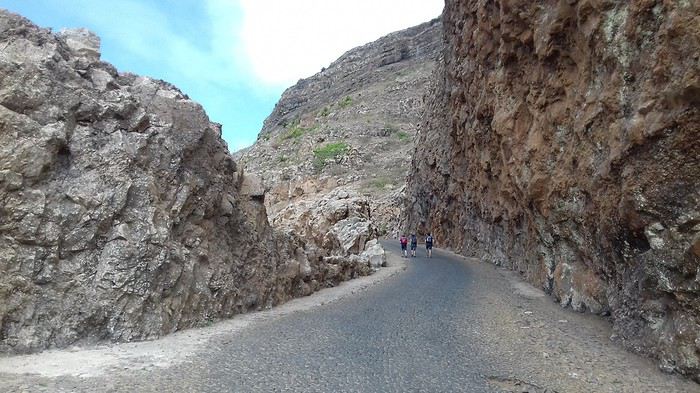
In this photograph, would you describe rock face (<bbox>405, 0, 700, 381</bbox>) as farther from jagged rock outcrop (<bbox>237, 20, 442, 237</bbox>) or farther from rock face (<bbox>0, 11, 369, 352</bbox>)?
jagged rock outcrop (<bbox>237, 20, 442, 237</bbox>)

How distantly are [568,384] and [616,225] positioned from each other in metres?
3.84

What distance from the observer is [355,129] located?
263 ft

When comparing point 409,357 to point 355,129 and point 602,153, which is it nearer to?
point 602,153

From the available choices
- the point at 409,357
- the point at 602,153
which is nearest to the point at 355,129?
the point at 602,153

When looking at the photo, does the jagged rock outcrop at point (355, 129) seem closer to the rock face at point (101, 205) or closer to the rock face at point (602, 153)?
the rock face at point (602, 153)

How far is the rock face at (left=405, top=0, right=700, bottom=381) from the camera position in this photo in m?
7.27

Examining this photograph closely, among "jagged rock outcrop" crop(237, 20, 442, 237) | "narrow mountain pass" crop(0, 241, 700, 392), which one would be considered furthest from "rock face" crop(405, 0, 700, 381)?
"jagged rock outcrop" crop(237, 20, 442, 237)

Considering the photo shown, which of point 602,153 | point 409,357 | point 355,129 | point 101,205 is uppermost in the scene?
point 355,129

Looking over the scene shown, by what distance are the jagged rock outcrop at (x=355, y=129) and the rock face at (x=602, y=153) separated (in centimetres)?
1833

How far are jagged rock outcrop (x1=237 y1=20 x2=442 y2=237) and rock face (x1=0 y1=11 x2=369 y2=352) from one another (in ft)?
69.0

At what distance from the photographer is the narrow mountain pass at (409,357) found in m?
6.88

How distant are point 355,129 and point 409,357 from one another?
7344 cm

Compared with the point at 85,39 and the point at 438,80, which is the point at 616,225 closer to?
the point at 85,39

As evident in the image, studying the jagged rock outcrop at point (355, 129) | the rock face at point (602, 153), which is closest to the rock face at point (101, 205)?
the rock face at point (602, 153)
